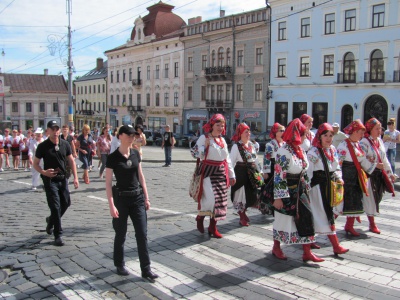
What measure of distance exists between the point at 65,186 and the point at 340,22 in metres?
30.7

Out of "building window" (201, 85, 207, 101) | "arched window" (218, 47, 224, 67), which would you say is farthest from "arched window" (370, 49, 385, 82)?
"building window" (201, 85, 207, 101)

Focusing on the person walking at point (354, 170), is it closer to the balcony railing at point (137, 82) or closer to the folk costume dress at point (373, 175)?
the folk costume dress at point (373, 175)

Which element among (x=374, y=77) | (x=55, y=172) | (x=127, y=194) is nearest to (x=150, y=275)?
(x=127, y=194)

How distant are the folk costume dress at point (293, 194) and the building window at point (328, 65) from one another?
30144 millimetres

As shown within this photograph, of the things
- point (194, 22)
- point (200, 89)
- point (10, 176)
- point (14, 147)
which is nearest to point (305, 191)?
point (10, 176)

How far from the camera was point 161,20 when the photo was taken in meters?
51.8

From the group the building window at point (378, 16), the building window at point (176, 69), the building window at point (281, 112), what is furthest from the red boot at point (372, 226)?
the building window at point (176, 69)

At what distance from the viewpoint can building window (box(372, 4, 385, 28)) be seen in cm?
Answer: 3002

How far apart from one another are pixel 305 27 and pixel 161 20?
22.2 m

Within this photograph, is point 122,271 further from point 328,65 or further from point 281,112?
point 281,112

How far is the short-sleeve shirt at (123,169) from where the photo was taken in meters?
4.98

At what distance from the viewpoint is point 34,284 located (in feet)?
16.4

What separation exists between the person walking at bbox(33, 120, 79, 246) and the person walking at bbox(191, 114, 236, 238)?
206 cm

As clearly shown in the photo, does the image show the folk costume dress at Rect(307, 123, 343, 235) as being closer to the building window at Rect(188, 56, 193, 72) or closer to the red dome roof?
the building window at Rect(188, 56, 193, 72)
